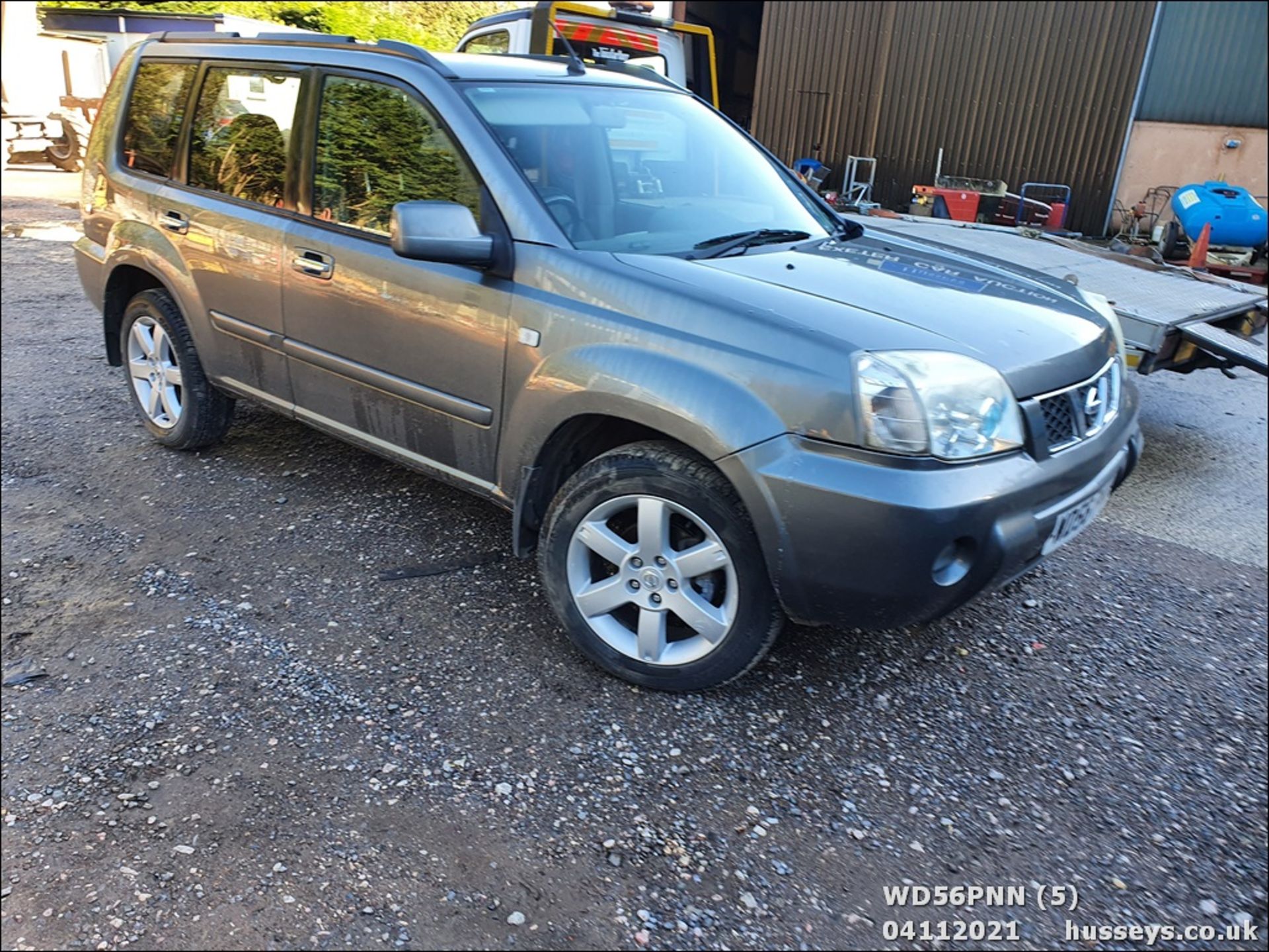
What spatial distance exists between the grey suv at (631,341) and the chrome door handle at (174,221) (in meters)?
0.02

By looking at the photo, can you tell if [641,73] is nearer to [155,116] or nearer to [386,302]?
[386,302]

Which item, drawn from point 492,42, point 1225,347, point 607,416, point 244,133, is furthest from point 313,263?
point 492,42

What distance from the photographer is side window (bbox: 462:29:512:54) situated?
9.10 m

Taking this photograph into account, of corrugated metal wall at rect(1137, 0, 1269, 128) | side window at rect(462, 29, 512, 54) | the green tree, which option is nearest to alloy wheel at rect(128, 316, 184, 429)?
side window at rect(462, 29, 512, 54)

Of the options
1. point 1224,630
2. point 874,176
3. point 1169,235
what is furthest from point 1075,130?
point 1224,630

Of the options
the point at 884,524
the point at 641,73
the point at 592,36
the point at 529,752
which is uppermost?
the point at 592,36

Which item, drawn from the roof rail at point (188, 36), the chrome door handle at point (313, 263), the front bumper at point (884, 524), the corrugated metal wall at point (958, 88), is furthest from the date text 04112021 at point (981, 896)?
the corrugated metal wall at point (958, 88)

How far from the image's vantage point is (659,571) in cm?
303

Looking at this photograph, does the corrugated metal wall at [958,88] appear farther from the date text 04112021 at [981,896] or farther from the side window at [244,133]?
the date text 04112021 at [981,896]

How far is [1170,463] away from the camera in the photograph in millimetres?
5457

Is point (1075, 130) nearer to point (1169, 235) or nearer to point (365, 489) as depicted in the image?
point (1169, 235)

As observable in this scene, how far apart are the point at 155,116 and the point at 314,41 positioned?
1.20 metres

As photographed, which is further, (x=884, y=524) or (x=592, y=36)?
(x=592, y=36)

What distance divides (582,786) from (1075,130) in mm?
13814
